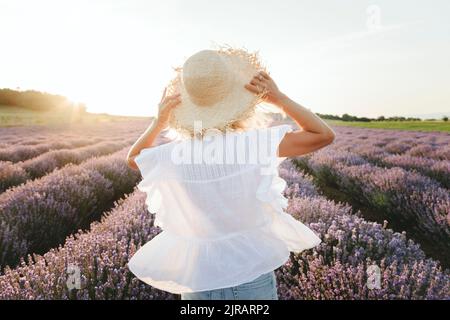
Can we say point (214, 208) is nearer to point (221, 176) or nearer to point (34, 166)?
point (221, 176)

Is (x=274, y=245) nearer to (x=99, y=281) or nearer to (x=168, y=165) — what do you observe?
(x=168, y=165)

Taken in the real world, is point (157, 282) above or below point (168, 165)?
below

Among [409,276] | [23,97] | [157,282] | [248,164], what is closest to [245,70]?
[248,164]

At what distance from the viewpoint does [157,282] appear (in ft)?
5.20

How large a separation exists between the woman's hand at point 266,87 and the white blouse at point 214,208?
145mm

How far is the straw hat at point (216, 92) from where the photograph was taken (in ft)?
4.44

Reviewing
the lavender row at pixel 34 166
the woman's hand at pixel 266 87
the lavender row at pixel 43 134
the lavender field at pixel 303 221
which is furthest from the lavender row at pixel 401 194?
the lavender row at pixel 43 134

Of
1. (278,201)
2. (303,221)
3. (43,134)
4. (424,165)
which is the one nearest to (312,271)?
(303,221)

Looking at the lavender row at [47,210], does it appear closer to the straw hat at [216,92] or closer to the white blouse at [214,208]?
the white blouse at [214,208]

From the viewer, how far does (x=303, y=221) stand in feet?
11.1

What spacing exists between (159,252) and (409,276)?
1717mm
